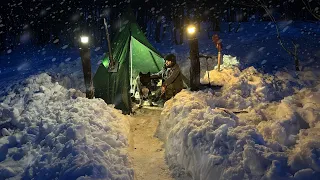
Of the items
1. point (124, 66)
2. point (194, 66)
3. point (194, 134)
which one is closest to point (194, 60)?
point (194, 66)

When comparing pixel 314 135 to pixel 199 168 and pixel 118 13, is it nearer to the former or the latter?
pixel 199 168

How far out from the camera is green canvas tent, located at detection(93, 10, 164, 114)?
8180mm

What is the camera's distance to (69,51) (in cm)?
2030

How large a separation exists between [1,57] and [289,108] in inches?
860

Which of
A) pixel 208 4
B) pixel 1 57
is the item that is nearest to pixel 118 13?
pixel 208 4

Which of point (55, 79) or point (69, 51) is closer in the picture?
point (55, 79)

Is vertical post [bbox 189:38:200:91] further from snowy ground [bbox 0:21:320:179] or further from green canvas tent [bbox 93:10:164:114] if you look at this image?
green canvas tent [bbox 93:10:164:114]

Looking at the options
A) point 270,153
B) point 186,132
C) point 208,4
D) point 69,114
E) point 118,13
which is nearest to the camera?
point 270,153

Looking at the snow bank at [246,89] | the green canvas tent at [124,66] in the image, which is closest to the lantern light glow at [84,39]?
the green canvas tent at [124,66]

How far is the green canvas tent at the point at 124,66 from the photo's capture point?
8.18m

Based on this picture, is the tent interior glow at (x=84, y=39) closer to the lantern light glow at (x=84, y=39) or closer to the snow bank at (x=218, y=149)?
the lantern light glow at (x=84, y=39)

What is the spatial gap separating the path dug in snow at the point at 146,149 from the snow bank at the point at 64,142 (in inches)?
12.4

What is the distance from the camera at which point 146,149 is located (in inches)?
234

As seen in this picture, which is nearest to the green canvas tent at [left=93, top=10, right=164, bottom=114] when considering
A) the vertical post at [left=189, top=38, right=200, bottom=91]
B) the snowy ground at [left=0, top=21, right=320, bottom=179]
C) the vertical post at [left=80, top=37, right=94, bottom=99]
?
the vertical post at [left=80, top=37, right=94, bottom=99]
